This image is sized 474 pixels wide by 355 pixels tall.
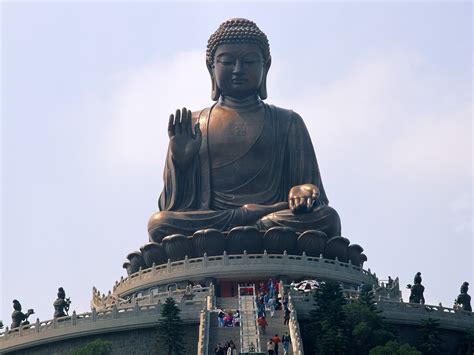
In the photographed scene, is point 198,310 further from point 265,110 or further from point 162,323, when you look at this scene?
point 265,110

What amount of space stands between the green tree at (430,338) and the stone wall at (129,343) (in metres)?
5.05

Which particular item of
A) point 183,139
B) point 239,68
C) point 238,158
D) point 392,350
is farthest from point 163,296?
point 239,68

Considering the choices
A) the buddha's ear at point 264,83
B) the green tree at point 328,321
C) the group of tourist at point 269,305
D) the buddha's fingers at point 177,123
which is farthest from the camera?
the buddha's ear at point 264,83

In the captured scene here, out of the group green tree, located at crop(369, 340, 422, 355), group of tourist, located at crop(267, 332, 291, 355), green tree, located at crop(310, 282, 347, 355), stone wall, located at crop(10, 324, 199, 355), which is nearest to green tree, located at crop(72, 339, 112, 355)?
stone wall, located at crop(10, 324, 199, 355)

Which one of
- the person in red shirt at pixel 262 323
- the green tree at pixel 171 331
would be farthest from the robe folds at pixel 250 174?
the person in red shirt at pixel 262 323

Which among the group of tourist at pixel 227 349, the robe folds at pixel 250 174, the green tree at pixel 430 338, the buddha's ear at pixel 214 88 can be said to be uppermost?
the buddha's ear at pixel 214 88

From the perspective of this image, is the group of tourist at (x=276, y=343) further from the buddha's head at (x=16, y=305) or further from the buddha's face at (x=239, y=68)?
the buddha's face at (x=239, y=68)

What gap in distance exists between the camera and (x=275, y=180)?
39969mm

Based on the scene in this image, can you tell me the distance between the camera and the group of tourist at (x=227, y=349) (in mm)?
26180

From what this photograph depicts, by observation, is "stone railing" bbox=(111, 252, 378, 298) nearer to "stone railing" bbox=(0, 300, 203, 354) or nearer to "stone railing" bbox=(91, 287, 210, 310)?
"stone railing" bbox=(91, 287, 210, 310)

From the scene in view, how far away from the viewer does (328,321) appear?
27.7 metres

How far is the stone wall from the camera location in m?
29.5

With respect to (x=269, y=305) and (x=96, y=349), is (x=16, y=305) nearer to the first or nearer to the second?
(x=96, y=349)

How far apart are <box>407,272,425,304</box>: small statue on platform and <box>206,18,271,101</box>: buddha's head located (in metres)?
9.97
